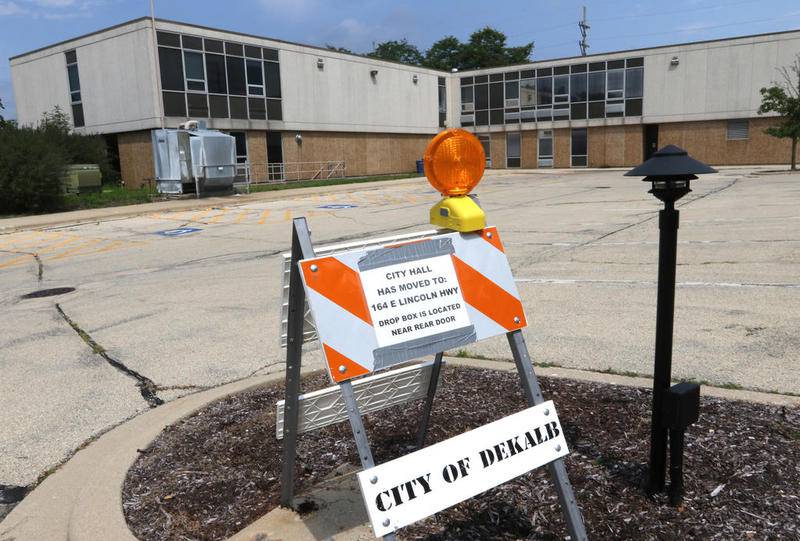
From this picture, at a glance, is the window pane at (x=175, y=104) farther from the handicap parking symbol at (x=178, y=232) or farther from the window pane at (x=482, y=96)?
the window pane at (x=482, y=96)

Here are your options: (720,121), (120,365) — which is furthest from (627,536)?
(720,121)

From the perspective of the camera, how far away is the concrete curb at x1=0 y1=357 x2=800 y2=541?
2861 mm

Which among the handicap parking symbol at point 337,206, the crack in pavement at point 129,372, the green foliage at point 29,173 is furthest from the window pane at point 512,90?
the crack in pavement at point 129,372

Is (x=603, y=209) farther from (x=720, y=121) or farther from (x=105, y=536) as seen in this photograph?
(x=720, y=121)

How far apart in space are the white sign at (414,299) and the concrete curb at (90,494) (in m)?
1.50

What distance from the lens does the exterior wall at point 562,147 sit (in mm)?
42875

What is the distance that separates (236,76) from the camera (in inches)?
1209

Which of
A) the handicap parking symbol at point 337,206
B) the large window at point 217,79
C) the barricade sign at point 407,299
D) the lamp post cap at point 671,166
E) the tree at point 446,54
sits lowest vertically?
the handicap parking symbol at point 337,206

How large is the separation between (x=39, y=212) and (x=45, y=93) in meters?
15.5

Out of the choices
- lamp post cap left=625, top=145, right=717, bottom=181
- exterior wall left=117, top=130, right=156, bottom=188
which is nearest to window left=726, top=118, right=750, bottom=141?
exterior wall left=117, top=130, right=156, bottom=188

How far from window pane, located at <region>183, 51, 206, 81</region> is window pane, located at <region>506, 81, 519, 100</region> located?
22444mm

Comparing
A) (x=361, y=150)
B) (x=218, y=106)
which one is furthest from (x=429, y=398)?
(x=361, y=150)

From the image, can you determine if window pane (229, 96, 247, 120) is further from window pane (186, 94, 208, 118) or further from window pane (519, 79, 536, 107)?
window pane (519, 79, 536, 107)

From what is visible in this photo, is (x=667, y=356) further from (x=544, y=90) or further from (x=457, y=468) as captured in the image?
(x=544, y=90)
